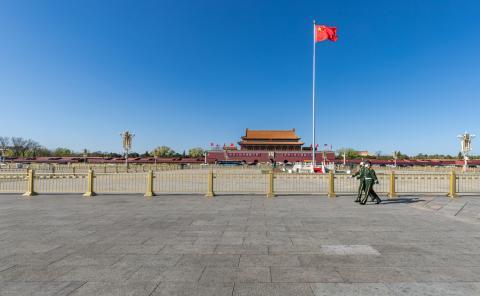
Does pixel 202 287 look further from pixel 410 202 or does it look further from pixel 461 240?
pixel 410 202

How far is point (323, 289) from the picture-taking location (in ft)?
10.4

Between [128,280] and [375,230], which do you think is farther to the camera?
[375,230]

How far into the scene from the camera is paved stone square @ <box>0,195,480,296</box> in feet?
10.7

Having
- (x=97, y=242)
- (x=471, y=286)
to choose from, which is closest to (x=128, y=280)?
(x=97, y=242)

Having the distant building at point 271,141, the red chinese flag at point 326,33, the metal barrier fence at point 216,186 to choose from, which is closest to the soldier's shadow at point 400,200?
the metal barrier fence at point 216,186

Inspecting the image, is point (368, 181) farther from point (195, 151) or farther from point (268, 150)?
point (195, 151)

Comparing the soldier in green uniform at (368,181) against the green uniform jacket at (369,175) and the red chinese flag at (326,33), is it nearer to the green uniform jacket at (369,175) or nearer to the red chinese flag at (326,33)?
the green uniform jacket at (369,175)

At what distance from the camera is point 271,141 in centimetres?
8094

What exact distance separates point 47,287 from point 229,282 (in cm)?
220

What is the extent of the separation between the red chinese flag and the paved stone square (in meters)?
18.7

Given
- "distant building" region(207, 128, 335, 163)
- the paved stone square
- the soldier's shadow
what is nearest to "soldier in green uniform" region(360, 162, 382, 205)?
the soldier's shadow

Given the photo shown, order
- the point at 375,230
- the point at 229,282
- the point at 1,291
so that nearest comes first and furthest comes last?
the point at 1,291 → the point at 229,282 → the point at 375,230

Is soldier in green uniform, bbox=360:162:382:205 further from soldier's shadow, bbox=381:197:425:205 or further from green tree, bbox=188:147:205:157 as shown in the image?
green tree, bbox=188:147:205:157

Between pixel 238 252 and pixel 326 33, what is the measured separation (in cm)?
2342
